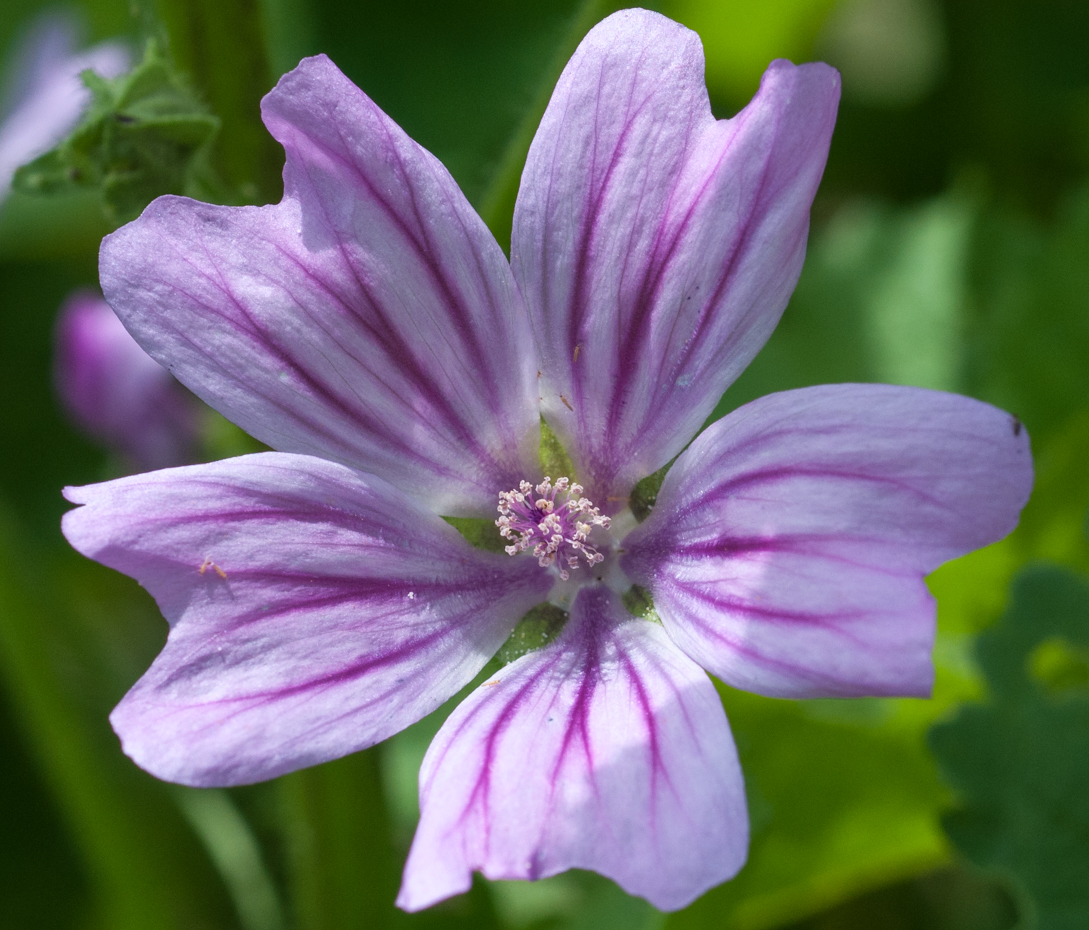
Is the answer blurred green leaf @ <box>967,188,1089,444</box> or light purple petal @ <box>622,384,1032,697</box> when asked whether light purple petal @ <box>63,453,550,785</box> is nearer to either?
light purple petal @ <box>622,384,1032,697</box>

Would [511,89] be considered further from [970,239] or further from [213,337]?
[213,337]

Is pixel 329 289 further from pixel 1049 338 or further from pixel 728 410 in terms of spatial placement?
pixel 1049 338

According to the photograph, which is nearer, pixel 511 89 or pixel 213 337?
pixel 213 337

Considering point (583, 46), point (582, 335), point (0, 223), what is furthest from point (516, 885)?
point (0, 223)

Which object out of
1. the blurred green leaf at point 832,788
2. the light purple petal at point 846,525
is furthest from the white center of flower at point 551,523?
the blurred green leaf at point 832,788

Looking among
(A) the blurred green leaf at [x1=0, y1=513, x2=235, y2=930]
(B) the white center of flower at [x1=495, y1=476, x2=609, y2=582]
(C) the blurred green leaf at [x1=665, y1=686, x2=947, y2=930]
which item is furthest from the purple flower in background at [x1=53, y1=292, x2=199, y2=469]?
(C) the blurred green leaf at [x1=665, y1=686, x2=947, y2=930]

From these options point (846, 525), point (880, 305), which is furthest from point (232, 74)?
point (880, 305)
